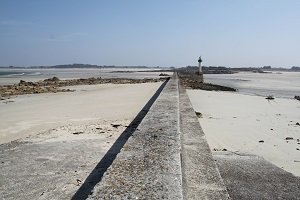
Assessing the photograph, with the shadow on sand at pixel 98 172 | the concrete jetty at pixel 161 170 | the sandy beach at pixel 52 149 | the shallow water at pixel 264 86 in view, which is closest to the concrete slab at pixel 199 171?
the concrete jetty at pixel 161 170

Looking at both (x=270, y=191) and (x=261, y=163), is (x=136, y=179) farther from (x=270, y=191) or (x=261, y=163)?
(x=261, y=163)

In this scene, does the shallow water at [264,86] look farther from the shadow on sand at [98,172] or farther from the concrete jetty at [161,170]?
the concrete jetty at [161,170]

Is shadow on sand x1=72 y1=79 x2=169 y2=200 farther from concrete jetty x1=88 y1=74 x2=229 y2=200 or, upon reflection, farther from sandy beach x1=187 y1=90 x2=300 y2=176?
sandy beach x1=187 y1=90 x2=300 y2=176

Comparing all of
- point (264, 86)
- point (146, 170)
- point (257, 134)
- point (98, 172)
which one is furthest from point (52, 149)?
point (264, 86)

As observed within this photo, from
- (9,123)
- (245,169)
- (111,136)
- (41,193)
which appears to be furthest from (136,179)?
(9,123)

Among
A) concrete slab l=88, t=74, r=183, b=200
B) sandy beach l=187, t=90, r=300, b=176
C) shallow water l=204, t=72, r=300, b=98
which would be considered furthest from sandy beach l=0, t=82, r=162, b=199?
shallow water l=204, t=72, r=300, b=98

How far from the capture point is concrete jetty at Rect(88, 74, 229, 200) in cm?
241

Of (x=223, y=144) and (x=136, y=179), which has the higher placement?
(x=136, y=179)

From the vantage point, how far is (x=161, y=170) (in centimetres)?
286

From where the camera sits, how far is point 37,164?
4.40 meters

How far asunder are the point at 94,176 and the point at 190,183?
1.16 m

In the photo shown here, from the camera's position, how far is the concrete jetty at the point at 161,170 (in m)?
2.41

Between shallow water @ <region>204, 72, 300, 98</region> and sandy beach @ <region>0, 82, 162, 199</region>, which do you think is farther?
shallow water @ <region>204, 72, 300, 98</region>

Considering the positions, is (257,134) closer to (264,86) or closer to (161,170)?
(161,170)
